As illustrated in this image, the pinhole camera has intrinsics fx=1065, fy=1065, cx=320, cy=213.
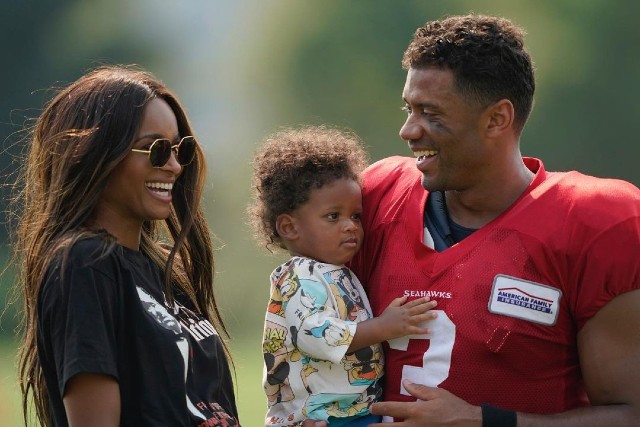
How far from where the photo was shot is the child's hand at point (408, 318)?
9.13ft

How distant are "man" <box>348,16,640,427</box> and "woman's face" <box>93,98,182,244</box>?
2.19ft

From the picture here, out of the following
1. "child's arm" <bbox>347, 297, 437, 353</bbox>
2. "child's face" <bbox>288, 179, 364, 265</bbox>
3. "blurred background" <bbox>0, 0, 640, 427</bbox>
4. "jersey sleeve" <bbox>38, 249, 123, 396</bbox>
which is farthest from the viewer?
"blurred background" <bbox>0, 0, 640, 427</bbox>

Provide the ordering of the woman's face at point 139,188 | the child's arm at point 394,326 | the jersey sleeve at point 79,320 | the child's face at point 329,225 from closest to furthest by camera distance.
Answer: the jersey sleeve at point 79,320, the woman's face at point 139,188, the child's arm at point 394,326, the child's face at point 329,225

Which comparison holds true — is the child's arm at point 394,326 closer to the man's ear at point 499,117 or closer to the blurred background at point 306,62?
the man's ear at point 499,117

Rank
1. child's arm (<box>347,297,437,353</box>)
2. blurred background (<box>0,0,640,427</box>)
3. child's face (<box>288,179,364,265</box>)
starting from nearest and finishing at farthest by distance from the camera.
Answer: child's arm (<box>347,297,437,353</box>) < child's face (<box>288,179,364,265</box>) < blurred background (<box>0,0,640,427</box>)

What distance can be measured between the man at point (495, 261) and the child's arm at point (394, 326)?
4 cm

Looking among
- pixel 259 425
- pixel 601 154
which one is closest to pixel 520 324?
pixel 259 425

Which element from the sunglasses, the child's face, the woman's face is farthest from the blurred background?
the woman's face

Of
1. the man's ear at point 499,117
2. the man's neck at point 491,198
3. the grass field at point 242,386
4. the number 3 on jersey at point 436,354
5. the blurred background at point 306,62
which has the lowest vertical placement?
the grass field at point 242,386

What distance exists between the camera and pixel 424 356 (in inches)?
111

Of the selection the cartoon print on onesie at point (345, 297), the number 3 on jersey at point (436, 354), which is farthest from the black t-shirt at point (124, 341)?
the number 3 on jersey at point (436, 354)

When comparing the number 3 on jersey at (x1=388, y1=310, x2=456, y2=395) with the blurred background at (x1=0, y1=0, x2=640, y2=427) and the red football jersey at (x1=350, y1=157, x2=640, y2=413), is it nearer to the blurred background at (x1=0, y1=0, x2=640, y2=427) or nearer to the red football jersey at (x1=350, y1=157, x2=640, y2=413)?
the red football jersey at (x1=350, y1=157, x2=640, y2=413)

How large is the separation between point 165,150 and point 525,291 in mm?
983

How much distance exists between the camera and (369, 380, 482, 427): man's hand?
2689mm
